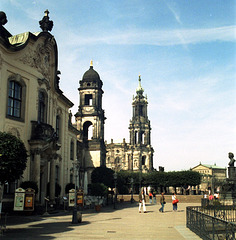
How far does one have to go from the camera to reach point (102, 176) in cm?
5631

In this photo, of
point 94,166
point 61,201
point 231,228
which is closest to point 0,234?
point 231,228

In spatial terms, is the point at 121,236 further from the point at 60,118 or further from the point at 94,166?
the point at 94,166

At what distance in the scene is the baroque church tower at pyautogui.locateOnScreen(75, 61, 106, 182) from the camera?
63344mm

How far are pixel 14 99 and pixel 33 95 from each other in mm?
2058

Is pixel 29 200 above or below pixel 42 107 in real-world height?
below

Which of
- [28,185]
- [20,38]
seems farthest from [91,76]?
[28,185]

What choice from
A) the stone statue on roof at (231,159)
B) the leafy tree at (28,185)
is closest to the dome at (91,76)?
the stone statue on roof at (231,159)

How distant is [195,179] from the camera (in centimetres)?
7031

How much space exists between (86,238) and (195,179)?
6046 centimetres

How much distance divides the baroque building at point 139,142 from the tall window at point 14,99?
10080cm

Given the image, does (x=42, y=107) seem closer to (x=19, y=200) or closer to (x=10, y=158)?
(x=19, y=200)

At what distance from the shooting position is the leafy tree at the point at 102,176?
55.9 meters

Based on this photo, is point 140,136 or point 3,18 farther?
point 140,136

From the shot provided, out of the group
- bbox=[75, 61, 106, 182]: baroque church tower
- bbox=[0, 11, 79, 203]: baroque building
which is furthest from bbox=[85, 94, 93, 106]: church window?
bbox=[0, 11, 79, 203]: baroque building
